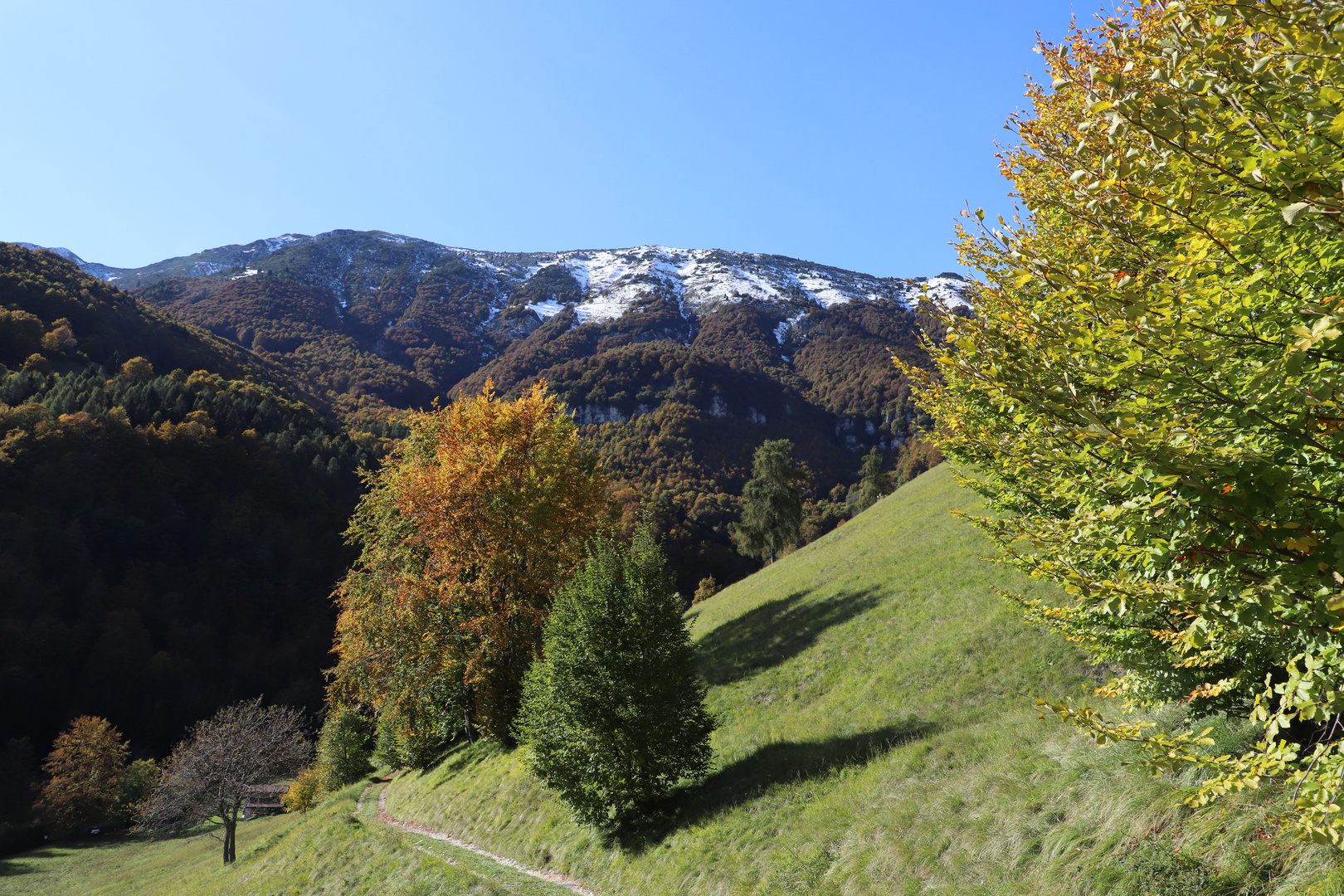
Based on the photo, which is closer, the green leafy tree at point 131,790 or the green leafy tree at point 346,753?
the green leafy tree at point 346,753

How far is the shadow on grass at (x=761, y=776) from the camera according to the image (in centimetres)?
1166

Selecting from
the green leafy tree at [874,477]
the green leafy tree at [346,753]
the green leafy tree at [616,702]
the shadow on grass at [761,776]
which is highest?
the green leafy tree at [874,477]

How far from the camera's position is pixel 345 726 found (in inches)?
1287

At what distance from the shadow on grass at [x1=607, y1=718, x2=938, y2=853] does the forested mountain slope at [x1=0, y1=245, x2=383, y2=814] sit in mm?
72219

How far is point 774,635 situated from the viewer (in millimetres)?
21516

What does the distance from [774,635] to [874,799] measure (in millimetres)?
11822

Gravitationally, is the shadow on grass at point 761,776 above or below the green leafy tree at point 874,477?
below

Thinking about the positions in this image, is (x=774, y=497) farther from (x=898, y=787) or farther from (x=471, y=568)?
(x=898, y=787)

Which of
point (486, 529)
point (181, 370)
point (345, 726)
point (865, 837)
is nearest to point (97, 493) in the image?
point (181, 370)

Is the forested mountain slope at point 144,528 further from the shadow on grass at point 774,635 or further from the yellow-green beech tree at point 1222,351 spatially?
the yellow-green beech tree at point 1222,351

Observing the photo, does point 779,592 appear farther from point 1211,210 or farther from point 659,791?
point 1211,210

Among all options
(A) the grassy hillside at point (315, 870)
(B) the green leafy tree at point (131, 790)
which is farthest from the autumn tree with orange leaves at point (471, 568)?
(B) the green leafy tree at point (131, 790)

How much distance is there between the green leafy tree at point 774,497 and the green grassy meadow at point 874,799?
80.2 feet

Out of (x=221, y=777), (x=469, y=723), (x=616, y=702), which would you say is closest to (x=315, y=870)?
(x=469, y=723)
